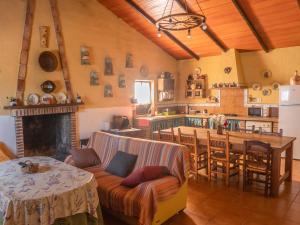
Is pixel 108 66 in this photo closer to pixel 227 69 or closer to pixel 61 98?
pixel 61 98

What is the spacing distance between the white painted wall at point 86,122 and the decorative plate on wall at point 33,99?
462 mm

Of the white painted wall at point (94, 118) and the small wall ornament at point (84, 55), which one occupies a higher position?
the small wall ornament at point (84, 55)

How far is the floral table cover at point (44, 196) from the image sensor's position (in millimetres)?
2043

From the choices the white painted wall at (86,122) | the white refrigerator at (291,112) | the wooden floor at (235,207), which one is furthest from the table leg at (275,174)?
the white painted wall at (86,122)

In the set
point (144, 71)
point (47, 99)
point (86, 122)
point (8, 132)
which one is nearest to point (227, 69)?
point (144, 71)

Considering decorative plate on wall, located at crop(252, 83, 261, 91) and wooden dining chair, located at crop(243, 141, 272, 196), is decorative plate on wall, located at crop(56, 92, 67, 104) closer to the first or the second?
wooden dining chair, located at crop(243, 141, 272, 196)

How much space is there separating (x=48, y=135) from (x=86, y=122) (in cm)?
88

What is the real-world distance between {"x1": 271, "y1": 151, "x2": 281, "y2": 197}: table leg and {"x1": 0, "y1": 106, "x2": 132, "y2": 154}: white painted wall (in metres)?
3.93

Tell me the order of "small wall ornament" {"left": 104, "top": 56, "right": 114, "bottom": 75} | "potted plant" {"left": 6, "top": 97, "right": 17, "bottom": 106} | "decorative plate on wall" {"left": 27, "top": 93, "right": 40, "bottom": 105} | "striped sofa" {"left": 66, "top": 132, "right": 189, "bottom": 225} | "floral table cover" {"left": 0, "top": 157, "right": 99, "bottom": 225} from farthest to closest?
"small wall ornament" {"left": 104, "top": 56, "right": 114, "bottom": 75} < "decorative plate on wall" {"left": 27, "top": 93, "right": 40, "bottom": 105} < "potted plant" {"left": 6, "top": 97, "right": 17, "bottom": 106} < "striped sofa" {"left": 66, "top": 132, "right": 189, "bottom": 225} < "floral table cover" {"left": 0, "top": 157, "right": 99, "bottom": 225}

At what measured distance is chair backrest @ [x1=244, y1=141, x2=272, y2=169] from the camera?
11.7ft

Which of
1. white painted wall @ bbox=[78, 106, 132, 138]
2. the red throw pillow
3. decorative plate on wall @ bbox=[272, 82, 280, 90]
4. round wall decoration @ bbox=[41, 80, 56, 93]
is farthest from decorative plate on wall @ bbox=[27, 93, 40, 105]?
decorative plate on wall @ bbox=[272, 82, 280, 90]

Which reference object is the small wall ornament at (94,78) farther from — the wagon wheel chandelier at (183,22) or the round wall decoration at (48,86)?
the wagon wheel chandelier at (183,22)

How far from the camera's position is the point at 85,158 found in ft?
12.9

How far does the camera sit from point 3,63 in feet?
15.3
